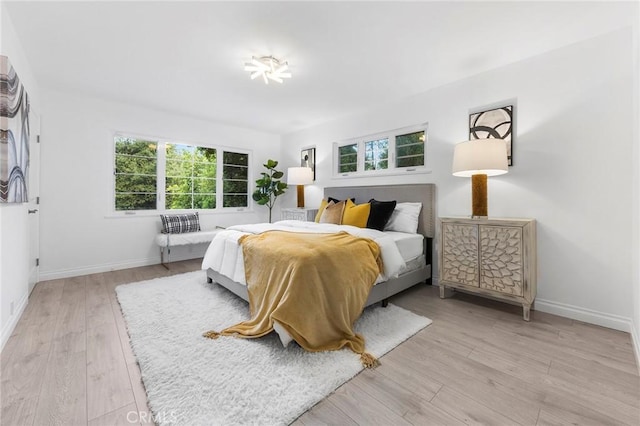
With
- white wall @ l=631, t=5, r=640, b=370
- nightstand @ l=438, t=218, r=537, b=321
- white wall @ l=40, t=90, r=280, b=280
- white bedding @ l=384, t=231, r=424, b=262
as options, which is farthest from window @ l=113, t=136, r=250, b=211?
white wall @ l=631, t=5, r=640, b=370

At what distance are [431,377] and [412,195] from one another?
92.6 inches

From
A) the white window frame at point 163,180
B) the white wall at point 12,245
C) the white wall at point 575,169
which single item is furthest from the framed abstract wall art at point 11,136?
the white wall at point 575,169

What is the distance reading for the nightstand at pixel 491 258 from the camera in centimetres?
239

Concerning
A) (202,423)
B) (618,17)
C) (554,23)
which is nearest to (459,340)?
(202,423)

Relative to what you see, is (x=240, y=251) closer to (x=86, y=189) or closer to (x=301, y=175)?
(x=301, y=175)

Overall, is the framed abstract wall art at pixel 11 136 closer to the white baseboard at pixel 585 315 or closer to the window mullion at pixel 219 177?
the window mullion at pixel 219 177

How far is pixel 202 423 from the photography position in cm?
127

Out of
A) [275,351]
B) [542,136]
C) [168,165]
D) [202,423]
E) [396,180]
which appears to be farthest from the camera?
[168,165]

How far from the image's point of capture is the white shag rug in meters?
1.36

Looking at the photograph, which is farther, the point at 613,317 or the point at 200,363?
the point at 613,317

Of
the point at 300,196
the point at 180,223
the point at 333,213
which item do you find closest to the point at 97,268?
the point at 180,223

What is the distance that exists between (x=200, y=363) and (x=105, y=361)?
65cm

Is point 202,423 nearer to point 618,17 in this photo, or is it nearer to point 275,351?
point 275,351

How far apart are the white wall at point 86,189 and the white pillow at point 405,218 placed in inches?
142
